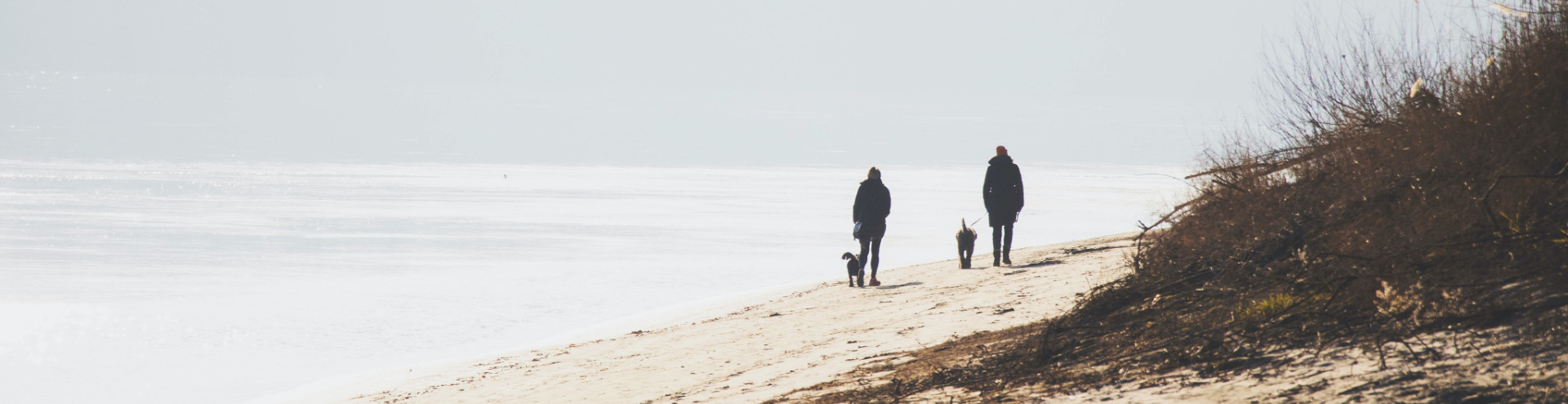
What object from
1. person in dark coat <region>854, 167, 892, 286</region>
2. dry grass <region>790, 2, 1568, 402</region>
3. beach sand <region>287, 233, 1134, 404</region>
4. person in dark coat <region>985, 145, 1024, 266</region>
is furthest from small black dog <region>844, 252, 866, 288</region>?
dry grass <region>790, 2, 1568, 402</region>

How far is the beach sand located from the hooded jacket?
692 mm

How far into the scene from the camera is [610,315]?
49.4 feet

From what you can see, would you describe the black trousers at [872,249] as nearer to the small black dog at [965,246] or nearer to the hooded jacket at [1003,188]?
the small black dog at [965,246]

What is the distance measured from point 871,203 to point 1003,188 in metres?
1.47

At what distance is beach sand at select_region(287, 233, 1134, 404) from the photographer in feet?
26.1

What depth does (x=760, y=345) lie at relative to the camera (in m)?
9.65

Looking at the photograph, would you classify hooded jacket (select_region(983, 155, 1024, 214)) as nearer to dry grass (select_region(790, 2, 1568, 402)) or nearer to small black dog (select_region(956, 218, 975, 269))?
small black dog (select_region(956, 218, 975, 269))

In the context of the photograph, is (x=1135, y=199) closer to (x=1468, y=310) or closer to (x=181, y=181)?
(x=181, y=181)

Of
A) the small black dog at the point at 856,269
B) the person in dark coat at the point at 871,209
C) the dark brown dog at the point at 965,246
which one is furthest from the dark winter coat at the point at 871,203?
the dark brown dog at the point at 965,246

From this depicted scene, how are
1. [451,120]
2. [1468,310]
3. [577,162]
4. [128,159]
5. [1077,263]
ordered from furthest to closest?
1. [451,120]
2. [577,162]
3. [128,159]
4. [1077,263]
5. [1468,310]

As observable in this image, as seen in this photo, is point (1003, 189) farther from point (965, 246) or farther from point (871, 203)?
point (871, 203)

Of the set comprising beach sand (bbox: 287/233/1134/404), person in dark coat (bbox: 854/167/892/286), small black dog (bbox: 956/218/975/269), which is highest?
person in dark coat (bbox: 854/167/892/286)

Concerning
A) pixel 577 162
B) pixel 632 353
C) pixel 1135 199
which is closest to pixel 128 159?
pixel 577 162

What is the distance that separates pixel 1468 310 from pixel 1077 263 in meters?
8.18
